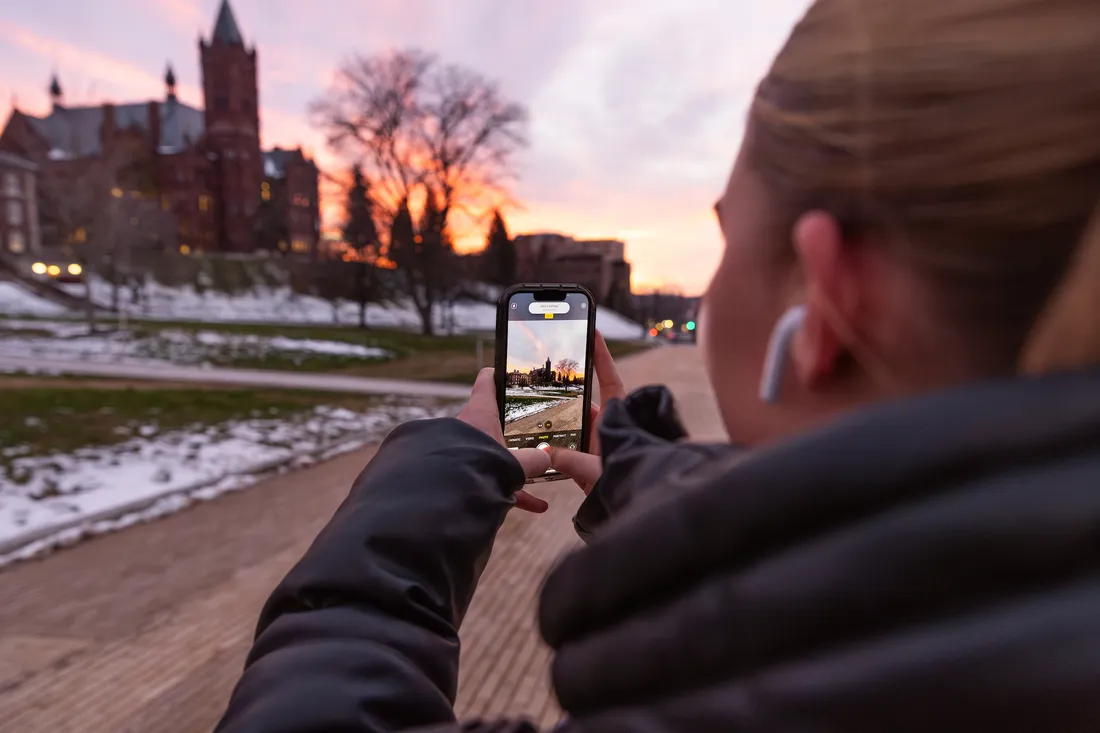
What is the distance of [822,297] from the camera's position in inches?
24.3

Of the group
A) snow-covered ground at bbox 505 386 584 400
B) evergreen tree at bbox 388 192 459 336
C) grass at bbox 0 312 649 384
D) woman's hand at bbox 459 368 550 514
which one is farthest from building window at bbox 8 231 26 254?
woman's hand at bbox 459 368 550 514

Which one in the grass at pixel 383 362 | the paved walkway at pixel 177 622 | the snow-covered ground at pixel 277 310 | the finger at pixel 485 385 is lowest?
the paved walkway at pixel 177 622

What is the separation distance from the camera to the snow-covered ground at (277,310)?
128 ft

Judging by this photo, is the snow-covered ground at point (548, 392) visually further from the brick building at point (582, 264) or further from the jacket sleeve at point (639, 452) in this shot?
the brick building at point (582, 264)

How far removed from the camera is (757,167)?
28.5 inches

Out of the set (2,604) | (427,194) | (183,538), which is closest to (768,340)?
(2,604)

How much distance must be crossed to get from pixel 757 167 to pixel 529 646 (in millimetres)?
3858

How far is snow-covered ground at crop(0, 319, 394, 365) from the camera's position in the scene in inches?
716

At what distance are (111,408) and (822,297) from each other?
478 inches

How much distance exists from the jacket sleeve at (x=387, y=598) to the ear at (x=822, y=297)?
624 mm

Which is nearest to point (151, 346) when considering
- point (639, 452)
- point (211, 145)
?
point (639, 452)

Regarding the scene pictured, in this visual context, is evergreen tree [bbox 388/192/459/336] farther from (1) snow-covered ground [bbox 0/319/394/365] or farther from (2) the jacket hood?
(2) the jacket hood

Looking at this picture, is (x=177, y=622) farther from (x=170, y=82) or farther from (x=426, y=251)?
(x=170, y=82)

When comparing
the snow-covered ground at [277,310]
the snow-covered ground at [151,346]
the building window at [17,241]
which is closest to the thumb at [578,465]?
the snow-covered ground at [151,346]
